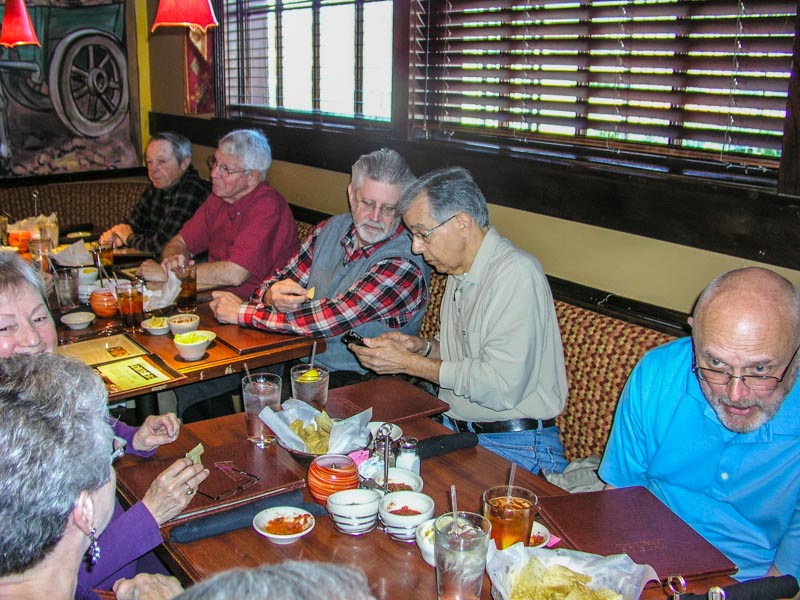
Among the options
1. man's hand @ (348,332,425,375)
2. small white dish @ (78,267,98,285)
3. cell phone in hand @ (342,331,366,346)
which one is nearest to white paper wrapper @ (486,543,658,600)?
man's hand @ (348,332,425,375)

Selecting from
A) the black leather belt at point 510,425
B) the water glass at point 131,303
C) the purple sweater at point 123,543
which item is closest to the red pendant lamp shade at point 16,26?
the water glass at point 131,303

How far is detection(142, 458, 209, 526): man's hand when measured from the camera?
1699 mm

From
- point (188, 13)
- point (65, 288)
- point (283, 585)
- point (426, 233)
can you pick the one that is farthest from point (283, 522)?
point (188, 13)

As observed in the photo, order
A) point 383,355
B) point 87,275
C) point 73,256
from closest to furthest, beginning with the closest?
point 383,355
point 87,275
point 73,256

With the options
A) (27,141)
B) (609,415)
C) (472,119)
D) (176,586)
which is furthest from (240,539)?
(27,141)

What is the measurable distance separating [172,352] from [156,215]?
2.42 meters

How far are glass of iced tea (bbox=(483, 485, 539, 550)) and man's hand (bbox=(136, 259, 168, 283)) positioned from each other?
2318 millimetres

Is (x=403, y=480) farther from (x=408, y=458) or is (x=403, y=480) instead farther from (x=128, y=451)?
(x=128, y=451)

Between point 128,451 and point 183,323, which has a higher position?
point 183,323

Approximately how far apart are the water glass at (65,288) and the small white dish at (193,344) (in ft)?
2.40

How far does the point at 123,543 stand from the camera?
1.70m

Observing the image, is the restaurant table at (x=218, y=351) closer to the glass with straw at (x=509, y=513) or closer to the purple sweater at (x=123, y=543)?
the purple sweater at (x=123, y=543)

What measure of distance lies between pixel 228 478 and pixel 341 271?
5.10ft

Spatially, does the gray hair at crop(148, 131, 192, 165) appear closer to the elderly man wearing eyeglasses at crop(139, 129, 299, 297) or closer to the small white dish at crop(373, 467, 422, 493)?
the elderly man wearing eyeglasses at crop(139, 129, 299, 297)
